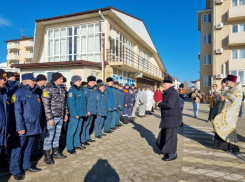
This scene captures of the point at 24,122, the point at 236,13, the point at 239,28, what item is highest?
the point at 236,13

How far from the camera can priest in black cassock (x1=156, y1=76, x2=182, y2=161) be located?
4535 mm

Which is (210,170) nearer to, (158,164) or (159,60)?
(158,164)

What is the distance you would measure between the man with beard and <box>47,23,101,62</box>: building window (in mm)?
12379

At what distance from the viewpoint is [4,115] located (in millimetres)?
3176

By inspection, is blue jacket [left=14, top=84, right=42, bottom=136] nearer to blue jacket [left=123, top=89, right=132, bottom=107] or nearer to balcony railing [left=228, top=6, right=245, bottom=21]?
blue jacket [left=123, top=89, right=132, bottom=107]

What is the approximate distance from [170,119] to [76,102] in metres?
2.53

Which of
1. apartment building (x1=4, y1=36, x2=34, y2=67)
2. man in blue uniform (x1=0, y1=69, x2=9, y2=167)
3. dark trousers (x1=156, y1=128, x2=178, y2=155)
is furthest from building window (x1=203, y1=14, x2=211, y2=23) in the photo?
apartment building (x1=4, y1=36, x2=34, y2=67)

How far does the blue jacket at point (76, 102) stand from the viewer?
16.3 ft

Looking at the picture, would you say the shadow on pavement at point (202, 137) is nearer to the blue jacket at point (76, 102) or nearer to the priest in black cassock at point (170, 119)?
the priest in black cassock at point (170, 119)

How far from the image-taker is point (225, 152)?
5.11 m

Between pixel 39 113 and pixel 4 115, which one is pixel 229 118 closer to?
pixel 39 113

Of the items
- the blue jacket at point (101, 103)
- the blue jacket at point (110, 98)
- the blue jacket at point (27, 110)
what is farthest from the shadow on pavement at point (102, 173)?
the blue jacket at point (110, 98)

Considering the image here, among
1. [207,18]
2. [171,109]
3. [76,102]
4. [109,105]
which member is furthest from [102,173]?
[207,18]

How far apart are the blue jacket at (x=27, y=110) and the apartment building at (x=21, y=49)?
1976 inches
